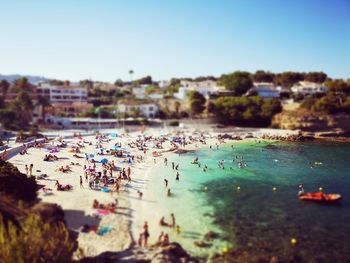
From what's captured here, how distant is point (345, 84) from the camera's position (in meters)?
84.2

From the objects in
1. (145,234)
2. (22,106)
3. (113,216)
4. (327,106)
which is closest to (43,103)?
(22,106)

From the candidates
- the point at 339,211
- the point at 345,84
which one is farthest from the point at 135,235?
the point at 345,84

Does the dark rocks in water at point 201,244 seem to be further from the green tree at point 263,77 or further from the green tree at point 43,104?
the green tree at point 263,77

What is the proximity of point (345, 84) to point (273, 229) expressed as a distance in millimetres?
75900

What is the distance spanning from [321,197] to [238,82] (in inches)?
2568

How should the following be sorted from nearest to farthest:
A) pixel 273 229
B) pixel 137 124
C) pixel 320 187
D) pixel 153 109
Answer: pixel 273 229
pixel 320 187
pixel 137 124
pixel 153 109

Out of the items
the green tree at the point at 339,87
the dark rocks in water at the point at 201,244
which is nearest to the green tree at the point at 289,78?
the green tree at the point at 339,87

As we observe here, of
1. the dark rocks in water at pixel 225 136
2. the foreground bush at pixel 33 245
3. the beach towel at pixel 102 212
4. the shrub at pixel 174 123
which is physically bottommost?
the beach towel at pixel 102 212

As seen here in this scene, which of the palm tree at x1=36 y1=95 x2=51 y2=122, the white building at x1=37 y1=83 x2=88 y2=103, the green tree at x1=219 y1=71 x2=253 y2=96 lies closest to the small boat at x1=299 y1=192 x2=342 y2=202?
the palm tree at x1=36 y1=95 x2=51 y2=122

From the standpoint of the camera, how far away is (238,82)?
290ft

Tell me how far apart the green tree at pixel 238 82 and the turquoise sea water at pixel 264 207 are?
49.0 meters

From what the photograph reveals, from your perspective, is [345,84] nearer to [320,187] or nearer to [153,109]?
[153,109]

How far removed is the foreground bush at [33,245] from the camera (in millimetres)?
11805

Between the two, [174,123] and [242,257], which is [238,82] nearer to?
[174,123]
